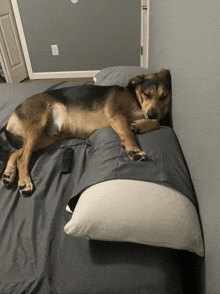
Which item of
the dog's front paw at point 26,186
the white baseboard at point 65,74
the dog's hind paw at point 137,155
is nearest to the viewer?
the dog's hind paw at point 137,155

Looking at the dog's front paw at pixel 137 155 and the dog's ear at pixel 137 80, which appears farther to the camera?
the dog's ear at pixel 137 80

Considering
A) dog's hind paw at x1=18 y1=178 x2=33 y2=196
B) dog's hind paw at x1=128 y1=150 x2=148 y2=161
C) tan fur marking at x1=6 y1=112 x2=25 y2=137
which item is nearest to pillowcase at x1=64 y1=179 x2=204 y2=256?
dog's hind paw at x1=128 y1=150 x2=148 y2=161

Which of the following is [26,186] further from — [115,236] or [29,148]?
[115,236]

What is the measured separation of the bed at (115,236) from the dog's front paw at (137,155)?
0.03m

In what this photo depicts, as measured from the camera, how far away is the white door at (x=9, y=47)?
Result: 11.9ft

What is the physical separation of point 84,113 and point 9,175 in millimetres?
678

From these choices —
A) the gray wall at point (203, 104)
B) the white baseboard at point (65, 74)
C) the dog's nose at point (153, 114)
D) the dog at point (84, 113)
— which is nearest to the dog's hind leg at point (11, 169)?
the dog at point (84, 113)

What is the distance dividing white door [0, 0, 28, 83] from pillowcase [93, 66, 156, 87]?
7.72 feet

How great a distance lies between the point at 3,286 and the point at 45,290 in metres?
0.16

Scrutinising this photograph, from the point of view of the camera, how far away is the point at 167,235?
87cm

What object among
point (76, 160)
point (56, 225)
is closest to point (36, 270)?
point (56, 225)

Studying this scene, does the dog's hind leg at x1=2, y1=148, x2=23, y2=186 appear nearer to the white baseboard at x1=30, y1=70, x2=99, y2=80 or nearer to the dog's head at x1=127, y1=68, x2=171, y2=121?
the dog's head at x1=127, y1=68, x2=171, y2=121

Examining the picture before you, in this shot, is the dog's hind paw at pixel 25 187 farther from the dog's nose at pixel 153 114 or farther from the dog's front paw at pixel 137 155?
the dog's nose at pixel 153 114

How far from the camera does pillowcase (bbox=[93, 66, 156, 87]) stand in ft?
6.56
